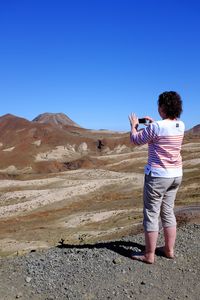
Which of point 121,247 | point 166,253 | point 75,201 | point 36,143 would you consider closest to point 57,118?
point 36,143

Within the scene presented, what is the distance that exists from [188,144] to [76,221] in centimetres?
4947

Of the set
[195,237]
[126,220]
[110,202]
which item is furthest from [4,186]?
[195,237]

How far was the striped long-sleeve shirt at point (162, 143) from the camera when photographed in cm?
691

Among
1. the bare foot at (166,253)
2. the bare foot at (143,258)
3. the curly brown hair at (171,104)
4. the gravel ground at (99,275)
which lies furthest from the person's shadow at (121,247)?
the curly brown hair at (171,104)

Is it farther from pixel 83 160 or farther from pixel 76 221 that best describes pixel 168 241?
pixel 83 160

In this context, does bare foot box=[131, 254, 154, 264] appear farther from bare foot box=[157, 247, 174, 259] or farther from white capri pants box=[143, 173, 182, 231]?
white capri pants box=[143, 173, 182, 231]

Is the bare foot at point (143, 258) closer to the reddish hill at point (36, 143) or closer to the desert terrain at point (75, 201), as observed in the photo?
the desert terrain at point (75, 201)

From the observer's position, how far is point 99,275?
23.0 feet

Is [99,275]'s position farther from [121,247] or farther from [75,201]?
[75,201]

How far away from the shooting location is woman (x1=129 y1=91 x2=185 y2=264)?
6.92 metres

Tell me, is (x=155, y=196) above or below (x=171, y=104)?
below

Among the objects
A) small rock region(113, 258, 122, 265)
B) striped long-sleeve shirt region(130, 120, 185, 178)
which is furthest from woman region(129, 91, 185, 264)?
small rock region(113, 258, 122, 265)

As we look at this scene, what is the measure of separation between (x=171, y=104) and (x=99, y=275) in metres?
2.75

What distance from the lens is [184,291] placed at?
21.8 feet
